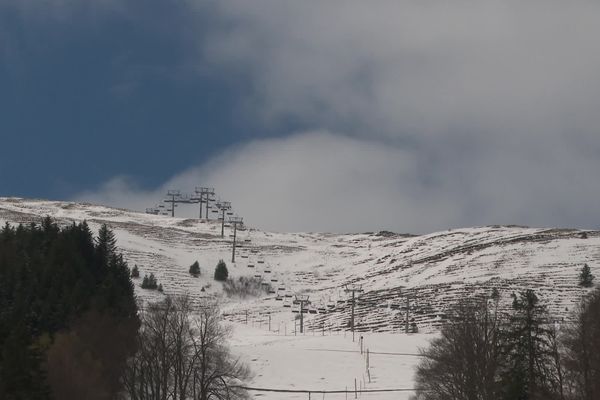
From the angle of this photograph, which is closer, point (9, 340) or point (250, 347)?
point (9, 340)

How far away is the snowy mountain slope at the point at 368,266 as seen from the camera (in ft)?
269

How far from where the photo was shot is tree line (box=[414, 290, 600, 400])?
32000 millimetres

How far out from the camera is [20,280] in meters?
47.2

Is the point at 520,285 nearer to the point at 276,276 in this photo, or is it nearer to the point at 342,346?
the point at 342,346

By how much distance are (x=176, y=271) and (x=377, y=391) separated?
61.8 metres

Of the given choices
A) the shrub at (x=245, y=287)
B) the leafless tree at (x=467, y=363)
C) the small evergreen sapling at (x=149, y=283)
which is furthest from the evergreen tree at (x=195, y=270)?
the leafless tree at (x=467, y=363)

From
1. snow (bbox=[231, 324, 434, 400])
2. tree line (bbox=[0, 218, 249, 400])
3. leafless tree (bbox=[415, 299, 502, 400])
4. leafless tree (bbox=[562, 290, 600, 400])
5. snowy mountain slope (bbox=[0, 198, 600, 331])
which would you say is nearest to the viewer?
tree line (bbox=[0, 218, 249, 400])

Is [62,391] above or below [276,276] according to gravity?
below

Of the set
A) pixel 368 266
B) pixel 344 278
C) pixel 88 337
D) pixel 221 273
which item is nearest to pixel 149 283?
pixel 221 273

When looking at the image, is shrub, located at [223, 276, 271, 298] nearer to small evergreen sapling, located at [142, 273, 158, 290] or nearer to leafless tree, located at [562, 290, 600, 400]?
small evergreen sapling, located at [142, 273, 158, 290]

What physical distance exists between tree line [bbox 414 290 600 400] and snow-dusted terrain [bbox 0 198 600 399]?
9327 millimetres

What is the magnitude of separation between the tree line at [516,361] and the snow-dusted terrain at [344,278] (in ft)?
30.6

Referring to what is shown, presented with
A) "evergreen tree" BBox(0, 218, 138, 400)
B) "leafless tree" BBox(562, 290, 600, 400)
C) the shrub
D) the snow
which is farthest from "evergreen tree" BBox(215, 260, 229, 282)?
"leafless tree" BBox(562, 290, 600, 400)

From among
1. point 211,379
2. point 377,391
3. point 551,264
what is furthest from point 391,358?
point 551,264
